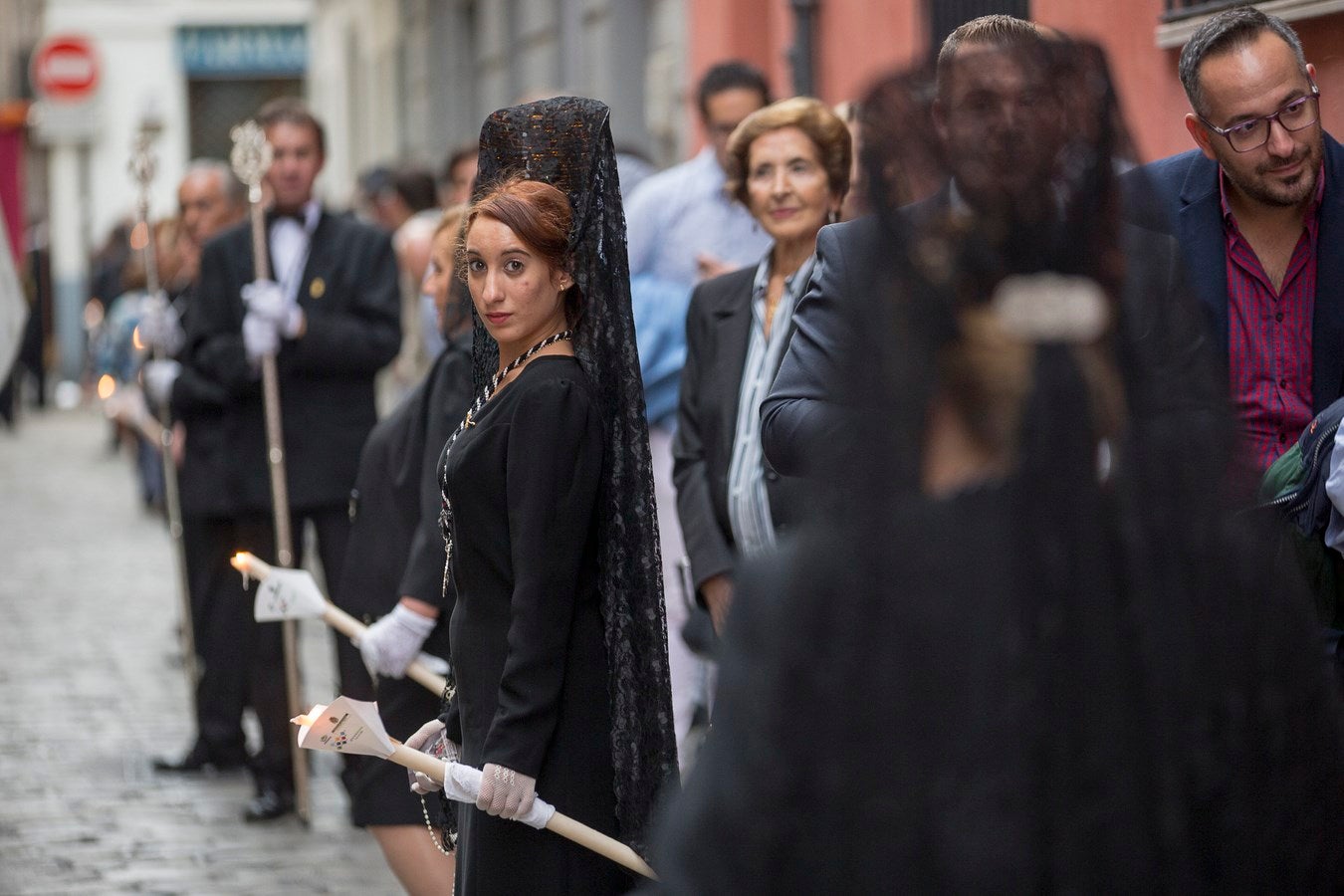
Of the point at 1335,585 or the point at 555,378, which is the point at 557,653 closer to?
the point at 555,378

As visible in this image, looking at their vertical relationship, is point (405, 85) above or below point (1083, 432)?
above

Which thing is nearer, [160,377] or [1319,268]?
[1319,268]

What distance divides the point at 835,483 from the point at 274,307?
17.0 ft

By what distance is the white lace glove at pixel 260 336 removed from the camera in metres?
6.88

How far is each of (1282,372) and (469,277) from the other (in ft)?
5.15

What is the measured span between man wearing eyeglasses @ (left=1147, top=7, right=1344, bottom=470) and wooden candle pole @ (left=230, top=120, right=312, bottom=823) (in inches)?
142

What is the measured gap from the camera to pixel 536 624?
3.46 meters

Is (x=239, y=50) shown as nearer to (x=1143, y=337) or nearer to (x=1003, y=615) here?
(x=1143, y=337)

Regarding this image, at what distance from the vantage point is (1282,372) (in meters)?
4.04

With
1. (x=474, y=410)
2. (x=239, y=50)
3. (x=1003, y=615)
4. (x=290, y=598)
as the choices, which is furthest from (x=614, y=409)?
(x=239, y=50)

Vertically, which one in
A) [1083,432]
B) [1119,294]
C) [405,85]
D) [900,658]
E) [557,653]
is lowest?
[557,653]

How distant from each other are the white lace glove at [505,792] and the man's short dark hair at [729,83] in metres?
4.22

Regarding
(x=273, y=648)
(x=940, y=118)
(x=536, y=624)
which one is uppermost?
(x=940, y=118)

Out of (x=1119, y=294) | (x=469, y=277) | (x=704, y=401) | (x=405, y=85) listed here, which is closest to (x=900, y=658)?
(x=1119, y=294)
